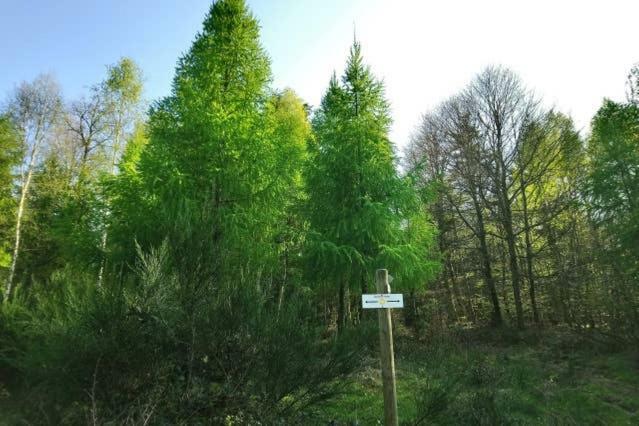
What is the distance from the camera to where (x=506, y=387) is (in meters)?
7.52

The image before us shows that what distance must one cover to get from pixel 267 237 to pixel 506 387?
592cm

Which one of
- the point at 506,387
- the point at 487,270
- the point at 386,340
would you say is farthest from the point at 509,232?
the point at 386,340

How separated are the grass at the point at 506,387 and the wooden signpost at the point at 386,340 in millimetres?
357

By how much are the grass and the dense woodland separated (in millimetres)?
106

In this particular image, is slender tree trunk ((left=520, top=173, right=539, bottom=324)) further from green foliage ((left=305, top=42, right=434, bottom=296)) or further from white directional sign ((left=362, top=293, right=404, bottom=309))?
white directional sign ((left=362, top=293, right=404, bottom=309))

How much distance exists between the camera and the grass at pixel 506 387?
16.0 feet

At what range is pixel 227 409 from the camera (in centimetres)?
344

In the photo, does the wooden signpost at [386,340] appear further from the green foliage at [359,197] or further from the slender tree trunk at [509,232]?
the slender tree trunk at [509,232]

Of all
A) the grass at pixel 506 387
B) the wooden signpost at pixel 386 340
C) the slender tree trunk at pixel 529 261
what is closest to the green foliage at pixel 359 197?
the grass at pixel 506 387

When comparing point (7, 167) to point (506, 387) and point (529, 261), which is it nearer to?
point (506, 387)

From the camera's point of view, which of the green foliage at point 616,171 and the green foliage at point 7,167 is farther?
the green foliage at point 7,167

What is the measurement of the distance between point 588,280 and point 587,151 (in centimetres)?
534

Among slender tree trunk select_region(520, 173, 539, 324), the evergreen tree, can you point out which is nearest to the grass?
the evergreen tree

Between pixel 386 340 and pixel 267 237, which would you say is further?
pixel 267 237
